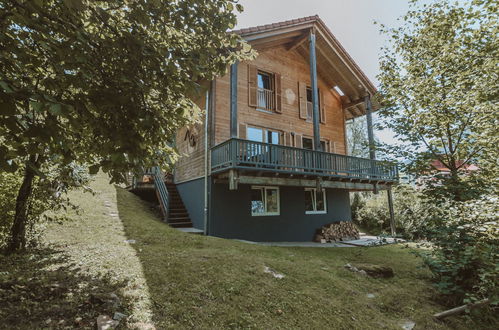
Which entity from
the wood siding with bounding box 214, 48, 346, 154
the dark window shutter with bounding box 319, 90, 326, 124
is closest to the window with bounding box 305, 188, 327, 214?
the wood siding with bounding box 214, 48, 346, 154

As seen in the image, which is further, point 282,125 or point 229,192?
point 282,125

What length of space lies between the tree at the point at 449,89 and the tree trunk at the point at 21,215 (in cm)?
728

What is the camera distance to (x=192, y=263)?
184 inches

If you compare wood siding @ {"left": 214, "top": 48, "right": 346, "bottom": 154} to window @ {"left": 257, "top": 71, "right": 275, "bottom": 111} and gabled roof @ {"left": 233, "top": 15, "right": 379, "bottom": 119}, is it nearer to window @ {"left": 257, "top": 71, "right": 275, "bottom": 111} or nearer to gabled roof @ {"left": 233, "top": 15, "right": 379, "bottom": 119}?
window @ {"left": 257, "top": 71, "right": 275, "bottom": 111}

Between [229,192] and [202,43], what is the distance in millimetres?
6606

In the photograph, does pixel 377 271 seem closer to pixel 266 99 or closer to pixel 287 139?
pixel 287 139

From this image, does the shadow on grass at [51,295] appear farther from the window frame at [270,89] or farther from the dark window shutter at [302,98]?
the dark window shutter at [302,98]

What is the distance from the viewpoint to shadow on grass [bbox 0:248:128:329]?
269 cm

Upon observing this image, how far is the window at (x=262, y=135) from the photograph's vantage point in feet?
35.6

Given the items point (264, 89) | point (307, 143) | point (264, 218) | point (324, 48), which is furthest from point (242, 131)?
point (324, 48)

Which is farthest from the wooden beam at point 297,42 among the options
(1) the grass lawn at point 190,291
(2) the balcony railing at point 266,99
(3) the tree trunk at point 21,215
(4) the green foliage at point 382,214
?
(3) the tree trunk at point 21,215

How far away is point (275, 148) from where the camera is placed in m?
8.89

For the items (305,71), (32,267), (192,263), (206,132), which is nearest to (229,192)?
(206,132)

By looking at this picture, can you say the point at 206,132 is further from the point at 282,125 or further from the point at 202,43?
the point at 202,43
